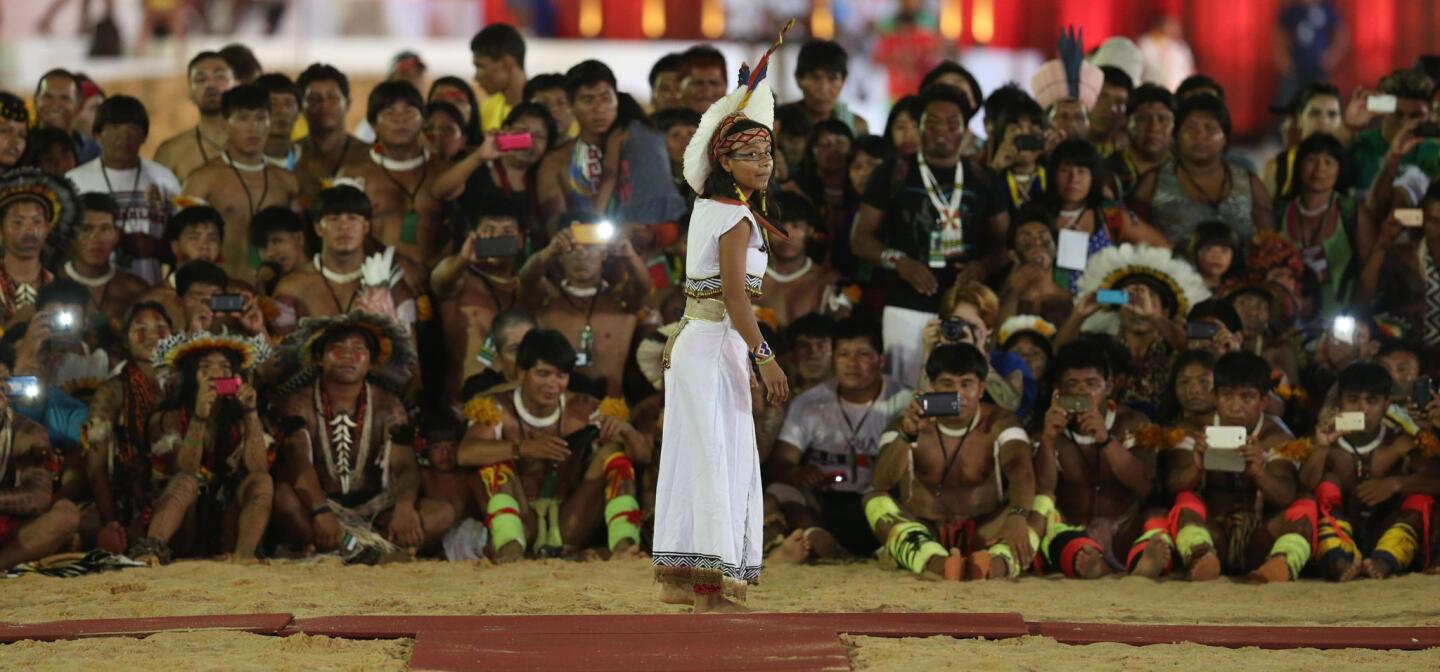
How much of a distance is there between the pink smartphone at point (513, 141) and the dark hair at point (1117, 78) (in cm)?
298

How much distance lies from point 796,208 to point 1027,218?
A: 95cm

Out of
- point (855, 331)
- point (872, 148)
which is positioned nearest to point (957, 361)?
point (855, 331)

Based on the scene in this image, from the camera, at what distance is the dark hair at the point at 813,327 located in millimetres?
8156

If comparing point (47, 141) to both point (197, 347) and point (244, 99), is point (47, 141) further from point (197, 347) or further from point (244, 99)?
point (197, 347)

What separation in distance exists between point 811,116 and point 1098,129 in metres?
1.34

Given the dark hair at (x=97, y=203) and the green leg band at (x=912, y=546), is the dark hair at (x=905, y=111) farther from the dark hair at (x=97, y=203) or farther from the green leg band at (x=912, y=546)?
the dark hair at (x=97, y=203)

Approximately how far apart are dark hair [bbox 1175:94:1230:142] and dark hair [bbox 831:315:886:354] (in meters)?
1.91

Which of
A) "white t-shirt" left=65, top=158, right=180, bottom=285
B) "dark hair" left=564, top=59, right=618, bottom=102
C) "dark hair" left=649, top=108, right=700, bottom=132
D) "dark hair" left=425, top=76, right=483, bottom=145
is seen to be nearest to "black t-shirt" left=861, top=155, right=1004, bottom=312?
"dark hair" left=649, top=108, right=700, bottom=132

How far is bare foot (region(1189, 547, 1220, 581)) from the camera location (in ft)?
24.0

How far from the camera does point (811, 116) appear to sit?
9359mm

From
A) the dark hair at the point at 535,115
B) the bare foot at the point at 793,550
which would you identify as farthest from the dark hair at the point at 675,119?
the bare foot at the point at 793,550

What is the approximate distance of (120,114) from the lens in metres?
8.55

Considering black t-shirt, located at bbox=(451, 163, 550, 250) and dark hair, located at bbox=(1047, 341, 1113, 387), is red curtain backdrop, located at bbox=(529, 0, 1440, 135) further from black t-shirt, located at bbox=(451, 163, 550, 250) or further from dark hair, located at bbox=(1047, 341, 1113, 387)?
dark hair, located at bbox=(1047, 341, 1113, 387)

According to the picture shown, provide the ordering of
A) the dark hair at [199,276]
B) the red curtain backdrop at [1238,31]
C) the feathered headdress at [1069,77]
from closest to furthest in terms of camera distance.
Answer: the dark hair at [199,276] < the feathered headdress at [1069,77] < the red curtain backdrop at [1238,31]
